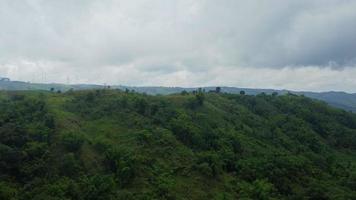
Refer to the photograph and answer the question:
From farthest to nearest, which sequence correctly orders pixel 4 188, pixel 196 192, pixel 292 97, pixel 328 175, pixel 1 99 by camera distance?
pixel 292 97, pixel 1 99, pixel 328 175, pixel 196 192, pixel 4 188

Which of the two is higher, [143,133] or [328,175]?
[143,133]

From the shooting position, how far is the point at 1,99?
121938mm

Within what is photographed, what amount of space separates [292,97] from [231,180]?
9192cm

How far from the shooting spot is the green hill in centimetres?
7562

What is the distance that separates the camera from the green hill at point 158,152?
75.6 metres

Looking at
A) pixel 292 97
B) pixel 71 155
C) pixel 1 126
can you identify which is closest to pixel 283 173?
pixel 71 155

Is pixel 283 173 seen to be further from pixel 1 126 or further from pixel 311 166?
pixel 1 126

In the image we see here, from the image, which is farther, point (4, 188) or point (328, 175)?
point (328, 175)

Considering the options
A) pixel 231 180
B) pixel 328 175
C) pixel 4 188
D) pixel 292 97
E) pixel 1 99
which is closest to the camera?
pixel 4 188

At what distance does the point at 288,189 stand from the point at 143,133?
34.7 m

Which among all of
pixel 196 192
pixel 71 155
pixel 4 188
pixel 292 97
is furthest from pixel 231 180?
pixel 292 97

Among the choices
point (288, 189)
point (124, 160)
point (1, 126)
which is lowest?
point (288, 189)

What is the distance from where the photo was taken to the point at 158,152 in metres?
90.4

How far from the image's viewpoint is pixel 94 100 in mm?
122688
